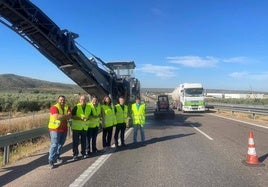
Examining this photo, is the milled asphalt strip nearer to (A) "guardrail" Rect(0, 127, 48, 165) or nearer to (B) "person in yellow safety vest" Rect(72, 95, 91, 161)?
(B) "person in yellow safety vest" Rect(72, 95, 91, 161)

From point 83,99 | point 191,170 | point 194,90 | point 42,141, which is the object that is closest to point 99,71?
point 42,141

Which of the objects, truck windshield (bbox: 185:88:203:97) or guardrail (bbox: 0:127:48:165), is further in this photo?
truck windshield (bbox: 185:88:203:97)

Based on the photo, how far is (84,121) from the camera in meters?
10.4

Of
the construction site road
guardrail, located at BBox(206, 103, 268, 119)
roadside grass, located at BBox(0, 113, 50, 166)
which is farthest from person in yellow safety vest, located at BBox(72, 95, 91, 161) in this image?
guardrail, located at BBox(206, 103, 268, 119)

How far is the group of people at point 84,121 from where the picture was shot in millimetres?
9172

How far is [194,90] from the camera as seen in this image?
39719 mm

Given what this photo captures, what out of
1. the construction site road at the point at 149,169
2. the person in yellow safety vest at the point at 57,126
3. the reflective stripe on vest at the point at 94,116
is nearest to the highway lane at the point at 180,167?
the construction site road at the point at 149,169

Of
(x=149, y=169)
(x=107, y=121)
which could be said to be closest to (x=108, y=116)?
(x=107, y=121)

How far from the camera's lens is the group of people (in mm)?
9172

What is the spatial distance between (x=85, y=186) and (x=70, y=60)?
10752mm

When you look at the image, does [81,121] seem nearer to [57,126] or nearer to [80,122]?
[80,122]

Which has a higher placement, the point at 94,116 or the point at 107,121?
the point at 94,116

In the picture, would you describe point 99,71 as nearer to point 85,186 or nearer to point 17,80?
point 85,186

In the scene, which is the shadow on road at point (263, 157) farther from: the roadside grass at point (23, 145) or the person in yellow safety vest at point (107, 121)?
the roadside grass at point (23, 145)
